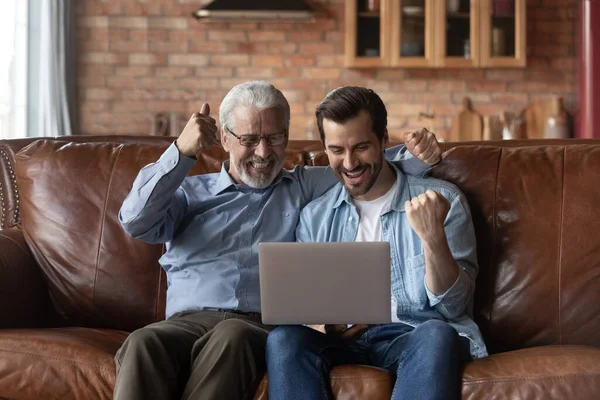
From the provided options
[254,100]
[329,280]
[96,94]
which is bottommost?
[329,280]

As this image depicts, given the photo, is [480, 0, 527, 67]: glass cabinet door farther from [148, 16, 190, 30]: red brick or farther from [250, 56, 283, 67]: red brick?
[148, 16, 190, 30]: red brick

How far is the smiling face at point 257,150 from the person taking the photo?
2.40m

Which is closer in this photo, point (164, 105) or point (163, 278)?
point (163, 278)

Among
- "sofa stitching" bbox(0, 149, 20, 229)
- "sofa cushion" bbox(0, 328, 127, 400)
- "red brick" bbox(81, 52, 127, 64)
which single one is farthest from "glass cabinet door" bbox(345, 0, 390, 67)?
"sofa cushion" bbox(0, 328, 127, 400)

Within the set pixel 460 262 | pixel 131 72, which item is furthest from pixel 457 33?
pixel 460 262

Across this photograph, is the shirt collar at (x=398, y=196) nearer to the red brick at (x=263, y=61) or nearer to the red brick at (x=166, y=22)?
the red brick at (x=263, y=61)

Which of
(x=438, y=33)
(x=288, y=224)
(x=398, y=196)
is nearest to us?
(x=398, y=196)

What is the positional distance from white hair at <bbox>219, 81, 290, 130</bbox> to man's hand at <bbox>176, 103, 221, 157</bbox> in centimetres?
14

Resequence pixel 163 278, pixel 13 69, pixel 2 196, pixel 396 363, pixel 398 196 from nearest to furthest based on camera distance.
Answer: pixel 396 363 → pixel 398 196 → pixel 163 278 → pixel 2 196 → pixel 13 69

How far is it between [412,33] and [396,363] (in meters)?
3.95

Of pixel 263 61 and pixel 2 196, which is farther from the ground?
pixel 263 61

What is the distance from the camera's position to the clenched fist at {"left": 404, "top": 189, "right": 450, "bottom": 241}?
80.6 inches

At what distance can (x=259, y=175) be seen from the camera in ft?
7.93

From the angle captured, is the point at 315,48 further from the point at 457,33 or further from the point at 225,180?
the point at 225,180
